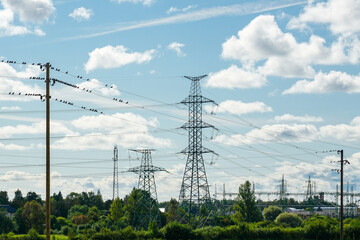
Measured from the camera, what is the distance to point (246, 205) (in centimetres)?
12962

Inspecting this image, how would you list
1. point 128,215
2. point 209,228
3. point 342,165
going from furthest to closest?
point 128,215, point 209,228, point 342,165

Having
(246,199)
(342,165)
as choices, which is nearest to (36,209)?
(246,199)

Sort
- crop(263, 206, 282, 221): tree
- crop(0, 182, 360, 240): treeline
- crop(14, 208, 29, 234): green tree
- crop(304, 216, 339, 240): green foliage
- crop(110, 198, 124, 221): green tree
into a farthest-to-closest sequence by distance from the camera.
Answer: crop(263, 206, 282, 221): tree
crop(110, 198, 124, 221): green tree
crop(14, 208, 29, 234): green tree
crop(304, 216, 339, 240): green foliage
crop(0, 182, 360, 240): treeline

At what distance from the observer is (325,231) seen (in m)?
93.2

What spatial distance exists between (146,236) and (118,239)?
14.8ft

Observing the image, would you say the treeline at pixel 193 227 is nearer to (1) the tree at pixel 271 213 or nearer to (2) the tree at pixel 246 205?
(2) the tree at pixel 246 205

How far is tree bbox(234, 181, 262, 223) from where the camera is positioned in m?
129

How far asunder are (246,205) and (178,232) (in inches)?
1935

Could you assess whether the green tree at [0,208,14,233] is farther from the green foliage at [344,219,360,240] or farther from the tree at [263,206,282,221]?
the tree at [263,206,282,221]

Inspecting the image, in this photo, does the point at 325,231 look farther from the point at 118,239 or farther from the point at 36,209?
the point at 36,209

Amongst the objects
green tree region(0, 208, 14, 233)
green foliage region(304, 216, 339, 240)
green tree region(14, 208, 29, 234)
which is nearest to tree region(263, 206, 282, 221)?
green tree region(14, 208, 29, 234)

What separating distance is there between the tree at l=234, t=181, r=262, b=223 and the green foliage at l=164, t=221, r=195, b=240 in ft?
156

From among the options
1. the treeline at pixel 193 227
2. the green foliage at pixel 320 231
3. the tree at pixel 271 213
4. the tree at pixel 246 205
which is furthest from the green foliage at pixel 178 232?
the tree at pixel 271 213

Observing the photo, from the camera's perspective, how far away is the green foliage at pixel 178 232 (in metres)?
83.3
